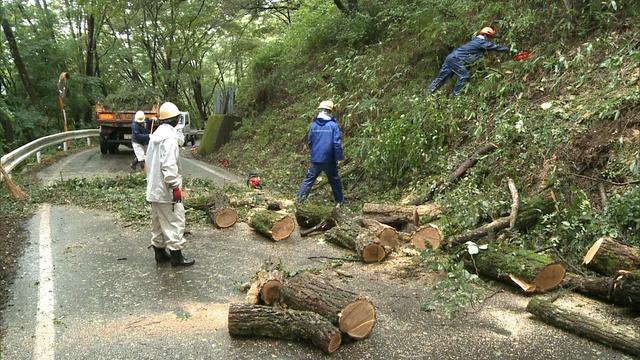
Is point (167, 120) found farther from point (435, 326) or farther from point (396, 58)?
point (396, 58)

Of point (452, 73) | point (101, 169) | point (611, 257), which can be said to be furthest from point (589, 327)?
point (101, 169)

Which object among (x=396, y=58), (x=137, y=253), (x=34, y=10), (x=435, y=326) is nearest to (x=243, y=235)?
(x=137, y=253)

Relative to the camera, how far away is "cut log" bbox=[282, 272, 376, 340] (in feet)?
13.6

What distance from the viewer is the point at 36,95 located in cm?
2398

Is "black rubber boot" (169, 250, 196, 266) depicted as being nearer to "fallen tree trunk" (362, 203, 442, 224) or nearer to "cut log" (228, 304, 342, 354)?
"cut log" (228, 304, 342, 354)

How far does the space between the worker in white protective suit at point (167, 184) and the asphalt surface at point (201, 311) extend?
1.27 ft

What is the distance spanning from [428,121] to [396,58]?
12.2ft

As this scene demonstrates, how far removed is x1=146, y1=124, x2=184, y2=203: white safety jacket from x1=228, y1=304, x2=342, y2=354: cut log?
6.79 ft

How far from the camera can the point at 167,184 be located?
584cm

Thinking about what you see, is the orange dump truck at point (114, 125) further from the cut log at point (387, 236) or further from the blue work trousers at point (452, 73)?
the cut log at point (387, 236)

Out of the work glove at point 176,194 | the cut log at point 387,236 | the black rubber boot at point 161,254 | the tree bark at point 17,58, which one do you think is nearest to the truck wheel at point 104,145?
the tree bark at point 17,58

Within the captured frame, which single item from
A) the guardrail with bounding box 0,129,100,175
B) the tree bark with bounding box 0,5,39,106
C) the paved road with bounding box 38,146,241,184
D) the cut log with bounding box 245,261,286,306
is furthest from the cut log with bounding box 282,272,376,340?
the tree bark with bounding box 0,5,39,106

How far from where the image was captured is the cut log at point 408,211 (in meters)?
7.05

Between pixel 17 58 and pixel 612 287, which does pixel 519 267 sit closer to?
pixel 612 287
